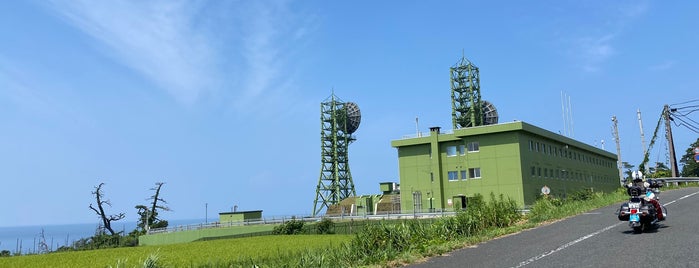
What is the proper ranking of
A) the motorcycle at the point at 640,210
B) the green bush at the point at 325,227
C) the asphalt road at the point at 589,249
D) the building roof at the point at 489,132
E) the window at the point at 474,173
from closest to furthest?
the asphalt road at the point at 589,249 < the motorcycle at the point at 640,210 < the green bush at the point at 325,227 < the building roof at the point at 489,132 < the window at the point at 474,173

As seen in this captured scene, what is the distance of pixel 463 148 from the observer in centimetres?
5122

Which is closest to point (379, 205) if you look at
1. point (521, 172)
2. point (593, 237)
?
point (521, 172)

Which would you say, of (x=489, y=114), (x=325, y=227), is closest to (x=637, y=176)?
(x=325, y=227)

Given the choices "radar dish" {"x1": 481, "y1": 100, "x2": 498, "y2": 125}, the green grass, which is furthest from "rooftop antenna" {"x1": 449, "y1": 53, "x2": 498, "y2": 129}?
the green grass

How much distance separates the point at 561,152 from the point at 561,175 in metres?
2.98

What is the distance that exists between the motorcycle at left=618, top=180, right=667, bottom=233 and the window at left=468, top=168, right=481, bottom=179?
35.5 metres

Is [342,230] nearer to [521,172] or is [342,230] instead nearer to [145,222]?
[521,172]

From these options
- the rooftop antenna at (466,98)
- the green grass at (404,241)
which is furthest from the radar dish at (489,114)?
the green grass at (404,241)

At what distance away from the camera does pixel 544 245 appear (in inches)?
475

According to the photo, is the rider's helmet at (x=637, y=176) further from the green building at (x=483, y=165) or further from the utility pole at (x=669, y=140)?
the utility pole at (x=669, y=140)

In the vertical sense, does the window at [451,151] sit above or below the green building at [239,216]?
above

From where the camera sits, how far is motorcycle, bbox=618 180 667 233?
13.1 metres

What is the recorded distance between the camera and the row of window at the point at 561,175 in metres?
50.8

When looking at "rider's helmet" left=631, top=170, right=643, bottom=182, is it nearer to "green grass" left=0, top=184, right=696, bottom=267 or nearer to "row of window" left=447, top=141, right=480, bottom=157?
"green grass" left=0, top=184, right=696, bottom=267
